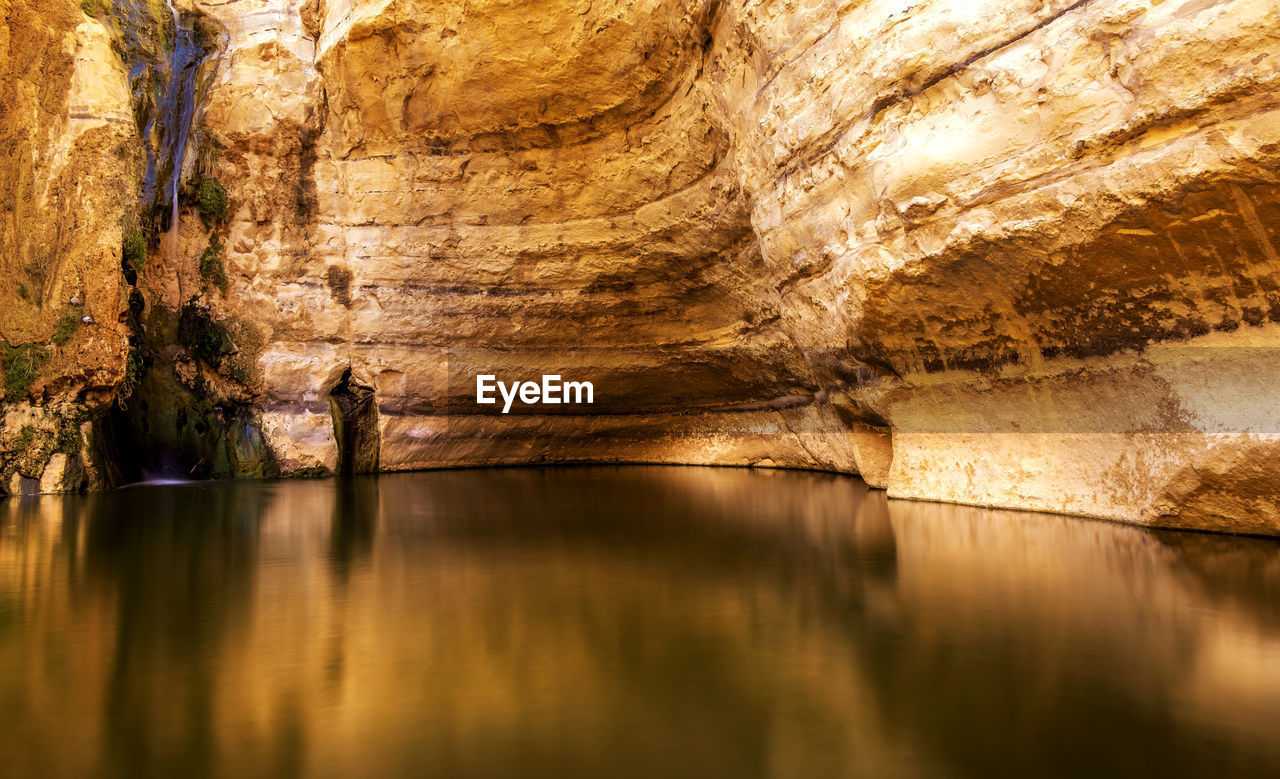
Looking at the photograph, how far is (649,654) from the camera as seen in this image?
2643mm

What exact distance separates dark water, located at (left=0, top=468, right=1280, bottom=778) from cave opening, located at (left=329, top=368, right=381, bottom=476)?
6.87 m

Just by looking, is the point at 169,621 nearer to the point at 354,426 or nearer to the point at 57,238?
the point at 57,238

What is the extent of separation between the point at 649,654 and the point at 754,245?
6.98 m

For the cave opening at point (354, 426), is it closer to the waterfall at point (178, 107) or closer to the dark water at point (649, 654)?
the waterfall at point (178, 107)

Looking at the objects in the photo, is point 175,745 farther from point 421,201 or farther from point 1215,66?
point 421,201

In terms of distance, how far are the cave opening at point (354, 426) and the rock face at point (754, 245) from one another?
104 mm

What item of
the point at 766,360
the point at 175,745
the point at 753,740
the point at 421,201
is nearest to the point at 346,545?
the point at 175,745

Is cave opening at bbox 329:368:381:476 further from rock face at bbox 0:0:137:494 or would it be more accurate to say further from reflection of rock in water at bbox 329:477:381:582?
rock face at bbox 0:0:137:494

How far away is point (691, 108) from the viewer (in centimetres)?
872

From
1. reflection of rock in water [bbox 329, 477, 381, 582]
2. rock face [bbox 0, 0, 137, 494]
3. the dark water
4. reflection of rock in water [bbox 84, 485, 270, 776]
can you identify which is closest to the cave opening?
reflection of rock in water [bbox 329, 477, 381, 582]

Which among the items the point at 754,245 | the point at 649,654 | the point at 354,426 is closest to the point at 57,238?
the point at 354,426

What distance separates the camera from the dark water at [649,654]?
6.16 ft

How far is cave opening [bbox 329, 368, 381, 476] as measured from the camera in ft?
39.5

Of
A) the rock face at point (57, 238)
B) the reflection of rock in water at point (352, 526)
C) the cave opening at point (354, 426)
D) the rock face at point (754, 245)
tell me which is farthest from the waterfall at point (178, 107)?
the reflection of rock in water at point (352, 526)
